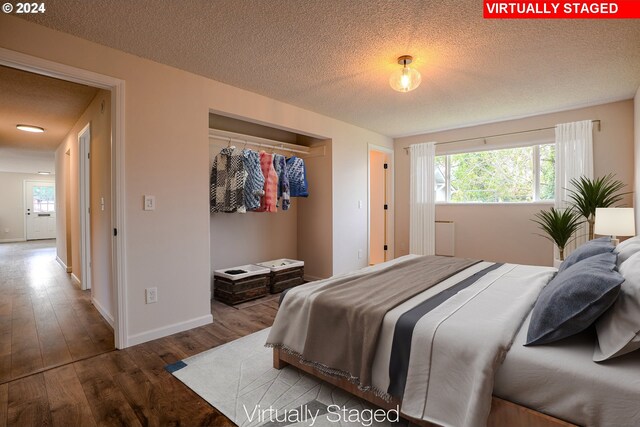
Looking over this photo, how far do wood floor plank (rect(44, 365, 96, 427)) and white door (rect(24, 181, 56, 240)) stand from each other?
9999 mm

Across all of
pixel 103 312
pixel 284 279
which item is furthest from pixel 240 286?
pixel 103 312

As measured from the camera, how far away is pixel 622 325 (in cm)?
110

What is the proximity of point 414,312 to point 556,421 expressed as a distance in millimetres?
634

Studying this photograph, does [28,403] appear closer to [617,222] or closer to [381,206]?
[617,222]

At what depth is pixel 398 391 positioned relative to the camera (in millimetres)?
1422

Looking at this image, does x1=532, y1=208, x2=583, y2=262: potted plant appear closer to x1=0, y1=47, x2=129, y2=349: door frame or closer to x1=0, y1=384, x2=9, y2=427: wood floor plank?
x1=0, y1=47, x2=129, y2=349: door frame

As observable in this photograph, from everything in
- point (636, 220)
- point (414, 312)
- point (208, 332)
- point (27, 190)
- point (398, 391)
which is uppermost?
point (27, 190)

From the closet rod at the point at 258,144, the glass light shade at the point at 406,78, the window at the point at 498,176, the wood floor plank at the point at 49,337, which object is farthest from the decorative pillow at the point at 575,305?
the window at the point at 498,176

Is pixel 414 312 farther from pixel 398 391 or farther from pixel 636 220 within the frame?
pixel 636 220

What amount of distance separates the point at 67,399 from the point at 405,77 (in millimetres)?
3063

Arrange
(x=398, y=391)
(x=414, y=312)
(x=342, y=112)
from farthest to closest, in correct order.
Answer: (x=342, y=112) < (x=414, y=312) < (x=398, y=391)

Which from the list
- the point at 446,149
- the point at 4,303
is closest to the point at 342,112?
the point at 446,149

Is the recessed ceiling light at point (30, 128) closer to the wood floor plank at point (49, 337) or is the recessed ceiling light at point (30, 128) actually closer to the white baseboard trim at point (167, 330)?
the wood floor plank at point (49, 337)

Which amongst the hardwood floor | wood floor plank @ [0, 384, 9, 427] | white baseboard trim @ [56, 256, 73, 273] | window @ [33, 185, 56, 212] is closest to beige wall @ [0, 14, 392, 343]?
the hardwood floor
